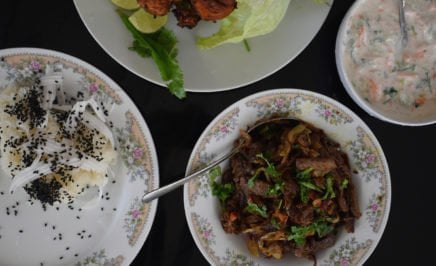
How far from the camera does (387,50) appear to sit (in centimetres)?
167

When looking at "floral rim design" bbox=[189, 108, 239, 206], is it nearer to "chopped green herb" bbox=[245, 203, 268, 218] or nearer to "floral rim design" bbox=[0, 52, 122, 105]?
"chopped green herb" bbox=[245, 203, 268, 218]

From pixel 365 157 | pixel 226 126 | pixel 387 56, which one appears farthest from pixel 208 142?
pixel 387 56

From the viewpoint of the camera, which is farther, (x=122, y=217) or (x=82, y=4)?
(x=122, y=217)

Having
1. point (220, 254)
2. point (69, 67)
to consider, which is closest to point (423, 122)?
point (220, 254)

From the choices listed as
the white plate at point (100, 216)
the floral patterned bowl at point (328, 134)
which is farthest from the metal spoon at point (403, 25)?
the white plate at point (100, 216)

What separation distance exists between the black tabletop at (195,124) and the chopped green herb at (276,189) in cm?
32

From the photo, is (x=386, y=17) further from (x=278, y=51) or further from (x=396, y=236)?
(x=396, y=236)

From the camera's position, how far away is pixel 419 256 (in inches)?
74.4

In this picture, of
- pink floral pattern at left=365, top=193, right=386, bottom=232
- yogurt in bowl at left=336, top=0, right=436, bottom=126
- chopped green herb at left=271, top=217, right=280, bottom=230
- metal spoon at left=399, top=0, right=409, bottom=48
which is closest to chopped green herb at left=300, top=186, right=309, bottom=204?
chopped green herb at left=271, top=217, right=280, bottom=230

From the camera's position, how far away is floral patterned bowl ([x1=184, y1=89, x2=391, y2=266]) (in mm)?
1614

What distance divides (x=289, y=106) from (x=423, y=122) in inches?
17.5

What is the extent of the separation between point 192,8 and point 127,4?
204mm

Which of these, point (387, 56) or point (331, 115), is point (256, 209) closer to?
point (331, 115)

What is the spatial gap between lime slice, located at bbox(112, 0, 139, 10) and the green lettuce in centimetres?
23
